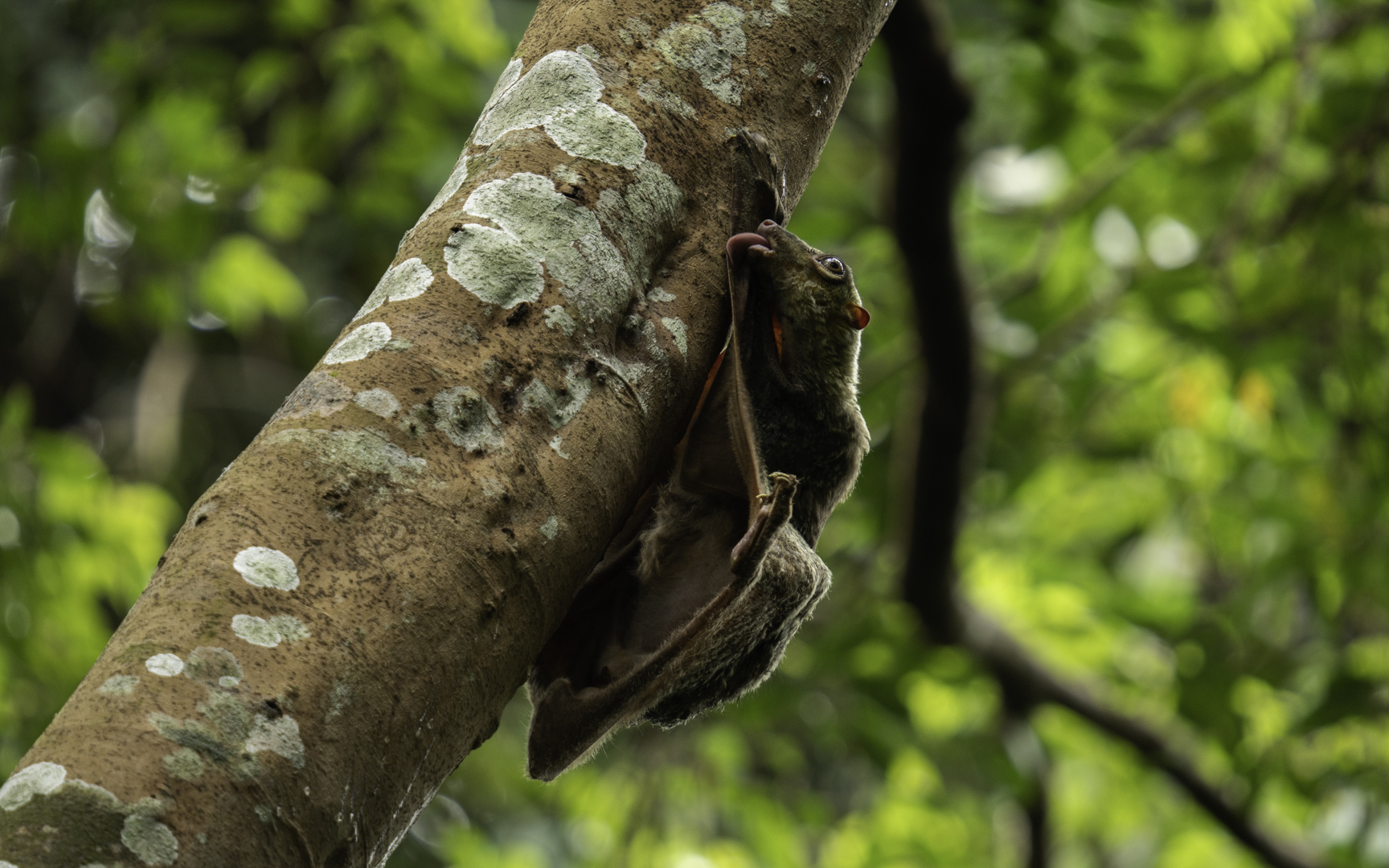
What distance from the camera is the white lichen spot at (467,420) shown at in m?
1.77

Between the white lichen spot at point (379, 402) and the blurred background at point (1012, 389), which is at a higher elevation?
the white lichen spot at point (379, 402)

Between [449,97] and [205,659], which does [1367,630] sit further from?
[205,659]

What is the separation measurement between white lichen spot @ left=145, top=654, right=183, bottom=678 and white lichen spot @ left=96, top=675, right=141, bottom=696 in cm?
2

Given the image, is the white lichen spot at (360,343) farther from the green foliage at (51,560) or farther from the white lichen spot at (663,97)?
the green foliage at (51,560)

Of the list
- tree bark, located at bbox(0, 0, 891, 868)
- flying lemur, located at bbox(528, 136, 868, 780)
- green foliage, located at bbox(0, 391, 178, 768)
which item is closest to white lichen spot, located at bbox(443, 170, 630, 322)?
tree bark, located at bbox(0, 0, 891, 868)

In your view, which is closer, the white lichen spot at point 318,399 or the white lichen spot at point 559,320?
the white lichen spot at point 318,399

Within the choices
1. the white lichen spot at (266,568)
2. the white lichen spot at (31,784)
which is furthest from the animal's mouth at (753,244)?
the white lichen spot at (31,784)

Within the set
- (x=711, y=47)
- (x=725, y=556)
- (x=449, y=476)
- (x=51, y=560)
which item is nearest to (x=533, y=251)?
(x=449, y=476)

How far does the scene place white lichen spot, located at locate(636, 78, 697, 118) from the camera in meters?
2.15

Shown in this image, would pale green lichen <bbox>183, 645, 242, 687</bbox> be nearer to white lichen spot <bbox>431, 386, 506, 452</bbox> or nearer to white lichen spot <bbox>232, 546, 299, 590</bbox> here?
white lichen spot <bbox>232, 546, 299, 590</bbox>

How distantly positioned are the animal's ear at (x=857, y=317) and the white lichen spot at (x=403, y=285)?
5.94ft

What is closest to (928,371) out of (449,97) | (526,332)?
(449,97)

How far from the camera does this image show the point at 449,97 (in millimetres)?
5406

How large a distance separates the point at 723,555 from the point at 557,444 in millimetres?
972
